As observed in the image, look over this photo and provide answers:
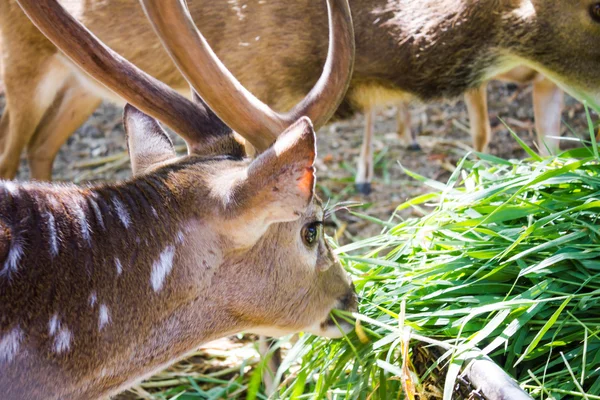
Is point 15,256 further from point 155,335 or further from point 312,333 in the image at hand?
point 312,333

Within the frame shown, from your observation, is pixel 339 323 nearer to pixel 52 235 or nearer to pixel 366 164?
pixel 52 235

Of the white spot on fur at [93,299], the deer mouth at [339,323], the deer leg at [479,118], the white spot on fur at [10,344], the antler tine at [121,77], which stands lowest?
the deer leg at [479,118]

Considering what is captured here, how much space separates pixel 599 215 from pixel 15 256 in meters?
1.79

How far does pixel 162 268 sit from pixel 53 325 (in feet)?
1.03

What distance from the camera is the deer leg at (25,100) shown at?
14.9 feet

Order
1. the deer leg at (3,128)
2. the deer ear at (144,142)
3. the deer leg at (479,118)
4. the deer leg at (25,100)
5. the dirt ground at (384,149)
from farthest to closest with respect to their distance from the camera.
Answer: the dirt ground at (384,149)
the deer leg at (479,118)
the deer leg at (3,128)
the deer leg at (25,100)
the deer ear at (144,142)

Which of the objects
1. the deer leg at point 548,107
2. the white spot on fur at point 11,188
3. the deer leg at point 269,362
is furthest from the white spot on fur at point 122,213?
the deer leg at point 548,107

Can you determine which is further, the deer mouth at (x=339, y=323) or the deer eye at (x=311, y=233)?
the deer mouth at (x=339, y=323)

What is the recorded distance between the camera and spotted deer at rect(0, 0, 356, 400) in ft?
7.00

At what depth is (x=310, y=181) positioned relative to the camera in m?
2.16

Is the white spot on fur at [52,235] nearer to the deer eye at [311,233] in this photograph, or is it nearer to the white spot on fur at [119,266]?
the white spot on fur at [119,266]

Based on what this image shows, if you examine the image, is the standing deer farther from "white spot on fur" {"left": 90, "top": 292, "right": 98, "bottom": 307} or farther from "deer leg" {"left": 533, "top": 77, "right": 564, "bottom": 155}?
"white spot on fur" {"left": 90, "top": 292, "right": 98, "bottom": 307}

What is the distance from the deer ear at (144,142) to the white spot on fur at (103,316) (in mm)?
590

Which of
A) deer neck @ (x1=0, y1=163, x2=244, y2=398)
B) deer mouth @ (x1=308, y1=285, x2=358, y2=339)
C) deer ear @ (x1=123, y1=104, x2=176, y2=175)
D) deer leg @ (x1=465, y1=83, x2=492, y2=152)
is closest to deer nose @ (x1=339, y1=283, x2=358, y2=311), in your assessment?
deer mouth @ (x1=308, y1=285, x2=358, y2=339)
